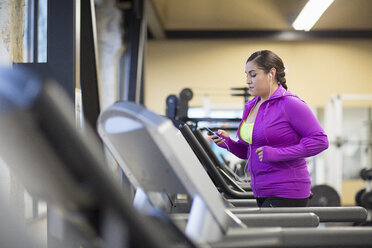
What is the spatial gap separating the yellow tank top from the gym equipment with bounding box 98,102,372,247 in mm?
885

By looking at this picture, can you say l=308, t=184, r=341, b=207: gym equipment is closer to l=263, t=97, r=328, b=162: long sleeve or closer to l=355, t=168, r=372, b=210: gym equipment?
l=355, t=168, r=372, b=210: gym equipment

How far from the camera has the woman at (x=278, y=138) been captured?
6.32 ft

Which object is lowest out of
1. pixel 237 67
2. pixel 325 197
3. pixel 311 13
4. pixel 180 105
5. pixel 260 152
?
pixel 325 197

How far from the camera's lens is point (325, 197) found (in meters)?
5.01

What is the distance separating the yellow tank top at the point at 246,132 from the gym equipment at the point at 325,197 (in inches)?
117

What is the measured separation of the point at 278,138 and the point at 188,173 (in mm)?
1024

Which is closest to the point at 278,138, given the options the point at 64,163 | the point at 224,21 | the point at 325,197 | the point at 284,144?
the point at 284,144

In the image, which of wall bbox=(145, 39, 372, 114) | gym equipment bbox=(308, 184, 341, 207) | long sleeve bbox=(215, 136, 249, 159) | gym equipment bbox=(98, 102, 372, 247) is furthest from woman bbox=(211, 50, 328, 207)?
wall bbox=(145, 39, 372, 114)

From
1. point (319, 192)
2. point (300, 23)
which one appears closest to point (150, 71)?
point (319, 192)

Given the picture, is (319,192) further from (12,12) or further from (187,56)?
(187,56)

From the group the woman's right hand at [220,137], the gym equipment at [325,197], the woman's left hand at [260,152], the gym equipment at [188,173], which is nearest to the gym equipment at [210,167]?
the woman's right hand at [220,137]

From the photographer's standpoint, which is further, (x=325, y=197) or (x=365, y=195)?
(x=365, y=195)

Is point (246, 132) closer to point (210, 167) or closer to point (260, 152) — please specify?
point (260, 152)

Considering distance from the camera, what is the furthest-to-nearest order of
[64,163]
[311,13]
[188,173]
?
[311,13] < [188,173] < [64,163]
